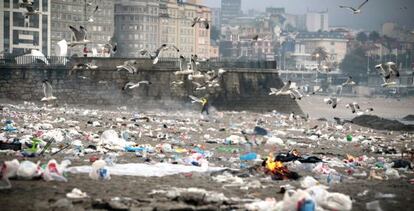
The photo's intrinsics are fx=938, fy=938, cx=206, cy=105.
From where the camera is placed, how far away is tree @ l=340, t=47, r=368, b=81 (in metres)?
131

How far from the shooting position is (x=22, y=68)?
41281 mm

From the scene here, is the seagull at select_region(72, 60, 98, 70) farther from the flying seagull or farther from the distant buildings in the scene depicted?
the distant buildings

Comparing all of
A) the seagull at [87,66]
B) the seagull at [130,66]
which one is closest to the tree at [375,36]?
the seagull at [87,66]

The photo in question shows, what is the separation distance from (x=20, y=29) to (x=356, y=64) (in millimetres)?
57600

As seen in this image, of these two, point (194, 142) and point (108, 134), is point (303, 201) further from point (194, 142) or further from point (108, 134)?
point (194, 142)

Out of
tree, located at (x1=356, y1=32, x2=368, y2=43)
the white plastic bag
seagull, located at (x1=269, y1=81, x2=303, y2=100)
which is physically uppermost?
tree, located at (x1=356, y1=32, x2=368, y2=43)

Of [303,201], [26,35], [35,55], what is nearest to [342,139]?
[303,201]

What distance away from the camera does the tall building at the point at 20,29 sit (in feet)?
308

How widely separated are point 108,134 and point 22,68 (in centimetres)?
2192

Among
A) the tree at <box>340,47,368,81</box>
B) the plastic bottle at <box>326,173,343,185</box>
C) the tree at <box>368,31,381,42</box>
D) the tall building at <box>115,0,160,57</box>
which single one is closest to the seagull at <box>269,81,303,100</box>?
the plastic bottle at <box>326,173,343,185</box>

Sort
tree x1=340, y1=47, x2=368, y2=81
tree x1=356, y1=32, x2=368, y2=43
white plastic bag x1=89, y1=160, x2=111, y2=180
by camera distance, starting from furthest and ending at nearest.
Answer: tree x1=356, y1=32, x2=368, y2=43 → tree x1=340, y1=47, x2=368, y2=81 → white plastic bag x1=89, y1=160, x2=111, y2=180

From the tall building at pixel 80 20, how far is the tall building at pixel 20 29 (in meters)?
7.80

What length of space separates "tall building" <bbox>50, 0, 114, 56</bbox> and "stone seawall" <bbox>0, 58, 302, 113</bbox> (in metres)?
64.0

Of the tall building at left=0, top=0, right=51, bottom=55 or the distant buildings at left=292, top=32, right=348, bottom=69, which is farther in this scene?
the distant buildings at left=292, top=32, right=348, bottom=69
